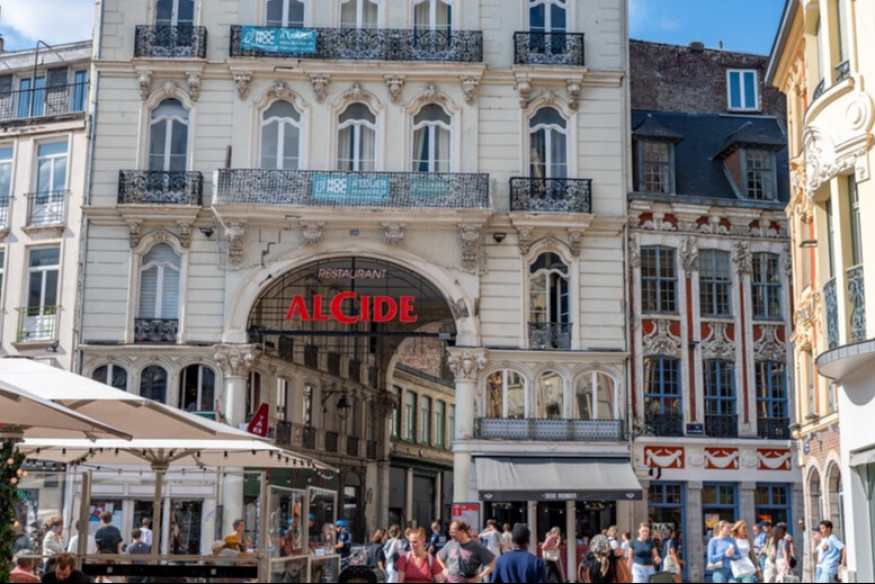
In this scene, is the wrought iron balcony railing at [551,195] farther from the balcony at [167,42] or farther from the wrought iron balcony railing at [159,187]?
the balcony at [167,42]

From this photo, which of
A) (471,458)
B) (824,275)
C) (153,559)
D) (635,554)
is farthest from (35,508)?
(471,458)

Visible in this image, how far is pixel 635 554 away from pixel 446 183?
1303cm

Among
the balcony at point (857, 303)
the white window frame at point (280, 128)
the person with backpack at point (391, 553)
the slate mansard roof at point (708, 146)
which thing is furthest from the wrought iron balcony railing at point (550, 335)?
the balcony at point (857, 303)

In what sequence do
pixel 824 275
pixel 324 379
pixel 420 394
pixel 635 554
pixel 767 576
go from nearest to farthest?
pixel 635 554
pixel 824 275
pixel 767 576
pixel 324 379
pixel 420 394

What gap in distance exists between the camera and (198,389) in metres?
28.0

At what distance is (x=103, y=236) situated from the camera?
28375 mm

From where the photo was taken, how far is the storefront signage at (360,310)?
2825 cm

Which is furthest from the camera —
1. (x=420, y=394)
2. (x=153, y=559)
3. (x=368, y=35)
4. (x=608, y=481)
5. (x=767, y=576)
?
(x=420, y=394)

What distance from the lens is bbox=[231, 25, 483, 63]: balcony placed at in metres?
28.8

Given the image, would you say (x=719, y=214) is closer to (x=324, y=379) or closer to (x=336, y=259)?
(x=336, y=259)

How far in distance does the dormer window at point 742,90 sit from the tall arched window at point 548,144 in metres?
7.22

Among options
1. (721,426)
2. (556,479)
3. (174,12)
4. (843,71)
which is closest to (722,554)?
(843,71)

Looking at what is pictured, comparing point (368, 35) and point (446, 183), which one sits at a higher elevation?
point (368, 35)

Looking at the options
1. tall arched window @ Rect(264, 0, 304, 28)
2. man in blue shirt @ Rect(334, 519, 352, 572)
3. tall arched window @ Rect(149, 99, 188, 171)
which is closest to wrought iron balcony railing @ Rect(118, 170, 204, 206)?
tall arched window @ Rect(149, 99, 188, 171)
